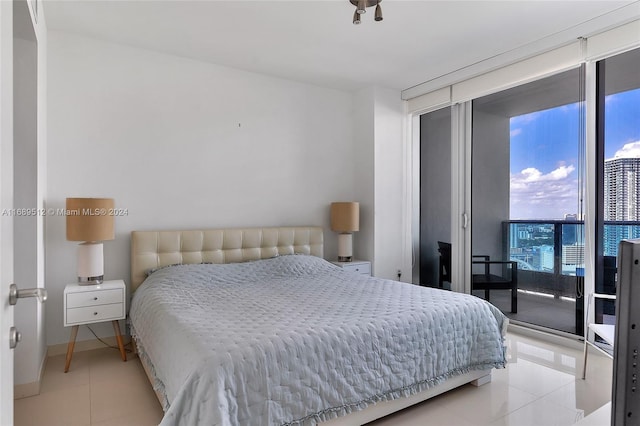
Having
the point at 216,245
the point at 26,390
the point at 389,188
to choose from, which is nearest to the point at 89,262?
the point at 26,390

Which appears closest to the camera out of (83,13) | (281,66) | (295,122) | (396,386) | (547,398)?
(396,386)

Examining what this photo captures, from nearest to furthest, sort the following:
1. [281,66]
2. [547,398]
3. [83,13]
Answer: [547,398], [83,13], [281,66]

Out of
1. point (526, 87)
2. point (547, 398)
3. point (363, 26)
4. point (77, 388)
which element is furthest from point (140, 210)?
point (526, 87)

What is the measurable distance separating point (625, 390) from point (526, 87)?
3702 millimetres

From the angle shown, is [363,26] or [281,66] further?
[281,66]

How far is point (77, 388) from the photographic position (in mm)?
2535

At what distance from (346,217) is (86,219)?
2.50 meters

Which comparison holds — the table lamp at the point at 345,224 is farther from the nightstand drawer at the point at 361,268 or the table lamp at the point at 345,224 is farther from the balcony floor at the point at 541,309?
the balcony floor at the point at 541,309

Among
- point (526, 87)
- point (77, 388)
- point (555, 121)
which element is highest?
point (526, 87)

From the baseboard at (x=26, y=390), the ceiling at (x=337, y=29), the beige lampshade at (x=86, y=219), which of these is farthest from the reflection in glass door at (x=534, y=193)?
the baseboard at (x=26, y=390)

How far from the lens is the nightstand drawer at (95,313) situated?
9.13 feet

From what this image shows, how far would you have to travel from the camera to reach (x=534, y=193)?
3.59m
